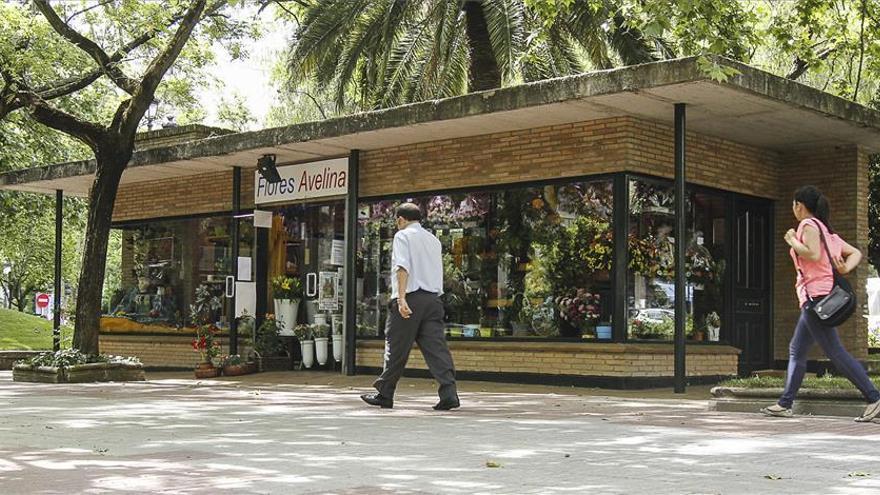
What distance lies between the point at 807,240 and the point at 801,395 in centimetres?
154

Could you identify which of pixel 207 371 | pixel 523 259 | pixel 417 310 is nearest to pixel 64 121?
pixel 207 371

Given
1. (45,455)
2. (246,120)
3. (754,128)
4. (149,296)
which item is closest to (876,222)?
(754,128)

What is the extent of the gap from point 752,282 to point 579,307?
139 inches

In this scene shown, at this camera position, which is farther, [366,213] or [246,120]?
[246,120]

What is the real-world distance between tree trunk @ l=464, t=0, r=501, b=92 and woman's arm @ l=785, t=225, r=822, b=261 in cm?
1326

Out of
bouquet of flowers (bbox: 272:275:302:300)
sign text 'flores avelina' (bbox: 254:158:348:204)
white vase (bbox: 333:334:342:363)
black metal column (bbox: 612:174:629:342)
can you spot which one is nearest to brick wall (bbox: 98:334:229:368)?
bouquet of flowers (bbox: 272:275:302:300)

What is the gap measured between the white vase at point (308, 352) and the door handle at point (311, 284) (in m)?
0.80

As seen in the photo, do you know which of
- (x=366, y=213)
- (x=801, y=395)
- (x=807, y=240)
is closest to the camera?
(x=807, y=240)

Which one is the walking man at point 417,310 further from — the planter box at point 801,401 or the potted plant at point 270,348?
the potted plant at point 270,348

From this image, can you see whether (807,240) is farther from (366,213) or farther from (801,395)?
(366,213)

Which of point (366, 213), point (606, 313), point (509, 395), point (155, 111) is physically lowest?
point (509, 395)

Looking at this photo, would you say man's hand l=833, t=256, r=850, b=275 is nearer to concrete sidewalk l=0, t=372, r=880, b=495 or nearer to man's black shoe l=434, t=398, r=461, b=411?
concrete sidewalk l=0, t=372, r=880, b=495

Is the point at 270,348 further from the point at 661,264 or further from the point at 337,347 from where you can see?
the point at 661,264

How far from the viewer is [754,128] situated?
15.1 m
